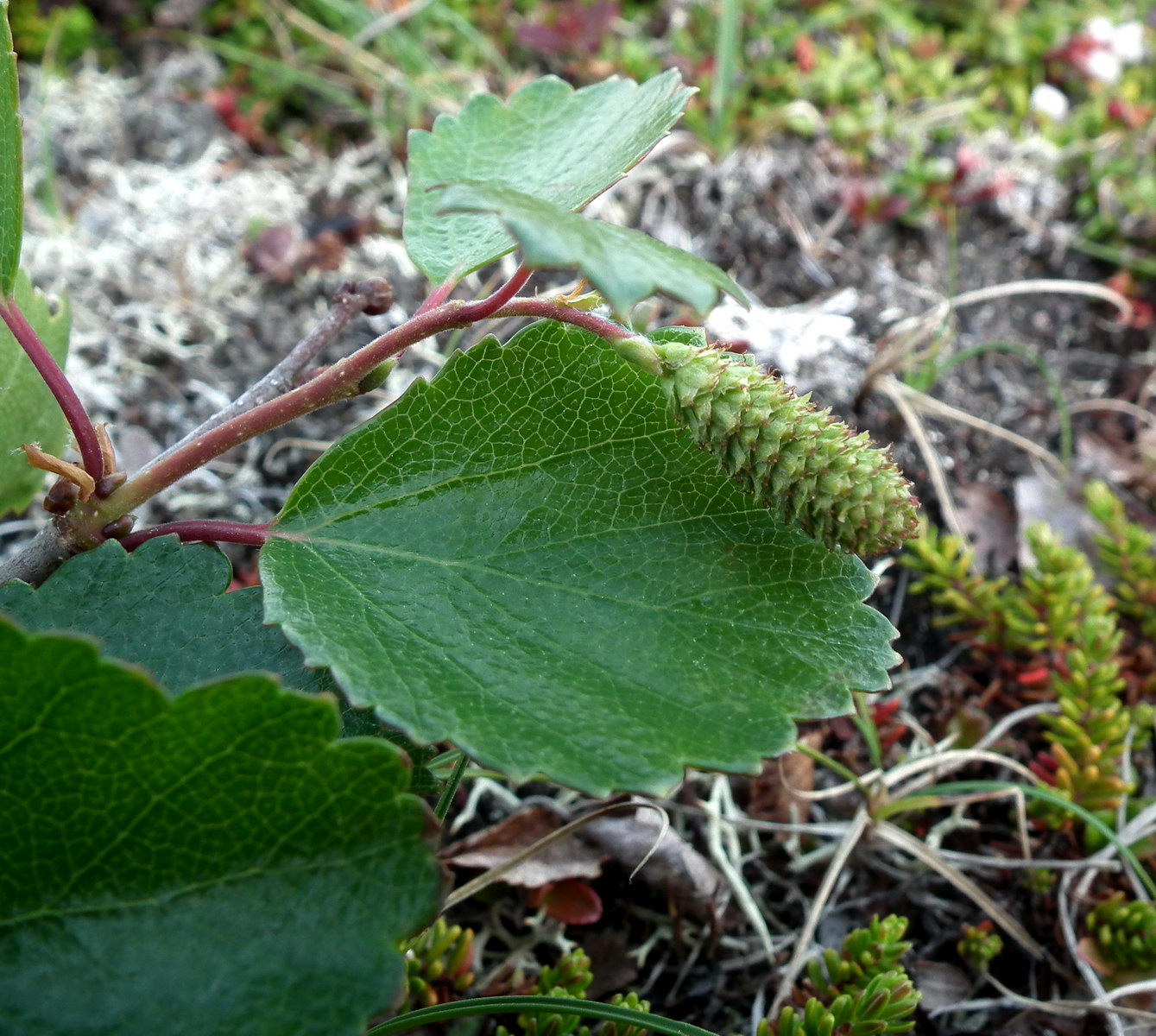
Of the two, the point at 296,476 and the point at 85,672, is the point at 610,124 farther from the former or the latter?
the point at 296,476

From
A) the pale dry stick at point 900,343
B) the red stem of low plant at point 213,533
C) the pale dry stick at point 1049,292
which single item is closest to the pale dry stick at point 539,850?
the red stem of low plant at point 213,533

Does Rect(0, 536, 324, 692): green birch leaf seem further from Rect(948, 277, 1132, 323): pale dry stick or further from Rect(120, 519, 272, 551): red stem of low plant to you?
Rect(948, 277, 1132, 323): pale dry stick

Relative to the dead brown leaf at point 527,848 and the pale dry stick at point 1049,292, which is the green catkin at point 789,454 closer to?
the dead brown leaf at point 527,848

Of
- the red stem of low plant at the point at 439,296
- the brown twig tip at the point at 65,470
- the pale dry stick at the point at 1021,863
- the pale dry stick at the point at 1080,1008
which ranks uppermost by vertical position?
the red stem of low plant at the point at 439,296

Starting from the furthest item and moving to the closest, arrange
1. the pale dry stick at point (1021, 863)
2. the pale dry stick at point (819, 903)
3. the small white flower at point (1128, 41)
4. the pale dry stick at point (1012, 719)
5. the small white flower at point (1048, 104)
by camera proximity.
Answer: the small white flower at point (1128, 41) < the small white flower at point (1048, 104) < the pale dry stick at point (1012, 719) < the pale dry stick at point (1021, 863) < the pale dry stick at point (819, 903)

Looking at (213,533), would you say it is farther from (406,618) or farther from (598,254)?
(598,254)

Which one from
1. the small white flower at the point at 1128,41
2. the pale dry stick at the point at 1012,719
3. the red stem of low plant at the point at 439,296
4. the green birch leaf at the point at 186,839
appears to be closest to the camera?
the green birch leaf at the point at 186,839
